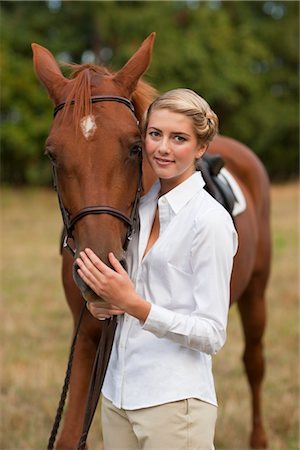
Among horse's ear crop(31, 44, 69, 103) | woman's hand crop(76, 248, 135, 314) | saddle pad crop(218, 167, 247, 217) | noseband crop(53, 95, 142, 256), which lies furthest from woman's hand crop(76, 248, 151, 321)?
saddle pad crop(218, 167, 247, 217)

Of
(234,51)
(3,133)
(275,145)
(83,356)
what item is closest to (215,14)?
(234,51)

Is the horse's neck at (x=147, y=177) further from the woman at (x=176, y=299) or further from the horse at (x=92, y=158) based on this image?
the woman at (x=176, y=299)

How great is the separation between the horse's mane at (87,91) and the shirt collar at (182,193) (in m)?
0.37

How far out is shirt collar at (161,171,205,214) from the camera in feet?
7.15

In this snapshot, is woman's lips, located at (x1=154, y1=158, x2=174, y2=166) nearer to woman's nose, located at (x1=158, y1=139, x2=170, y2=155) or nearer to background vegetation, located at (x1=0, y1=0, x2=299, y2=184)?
woman's nose, located at (x1=158, y1=139, x2=170, y2=155)

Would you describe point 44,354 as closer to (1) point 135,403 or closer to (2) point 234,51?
(1) point 135,403

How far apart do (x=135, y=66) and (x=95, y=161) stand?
47 cm

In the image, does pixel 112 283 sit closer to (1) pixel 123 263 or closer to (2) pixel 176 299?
(1) pixel 123 263

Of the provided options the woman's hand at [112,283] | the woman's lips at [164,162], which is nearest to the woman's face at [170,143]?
the woman's lips at [164,162]

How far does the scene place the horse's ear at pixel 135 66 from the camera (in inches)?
94.6

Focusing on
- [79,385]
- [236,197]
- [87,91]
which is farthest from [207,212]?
[236,197]

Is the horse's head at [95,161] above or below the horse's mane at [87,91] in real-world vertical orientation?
below

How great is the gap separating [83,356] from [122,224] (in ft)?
3.26

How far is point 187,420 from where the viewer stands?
213 centimetres
